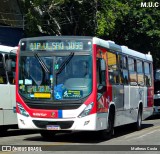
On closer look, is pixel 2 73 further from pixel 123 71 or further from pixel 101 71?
pixel 123 71

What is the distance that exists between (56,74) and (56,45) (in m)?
0.93

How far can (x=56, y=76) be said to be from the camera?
45.7 feet

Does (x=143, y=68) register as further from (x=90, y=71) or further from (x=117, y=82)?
(x=90, y=71)

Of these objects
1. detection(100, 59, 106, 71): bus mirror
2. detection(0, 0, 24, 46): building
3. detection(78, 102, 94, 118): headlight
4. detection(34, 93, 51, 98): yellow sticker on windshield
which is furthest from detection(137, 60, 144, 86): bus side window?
detection(0, 0, 24, 46): building

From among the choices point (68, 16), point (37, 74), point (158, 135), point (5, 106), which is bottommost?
point (158, 135)

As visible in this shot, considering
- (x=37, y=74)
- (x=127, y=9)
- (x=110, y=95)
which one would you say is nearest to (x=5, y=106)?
(x=37, y=74)

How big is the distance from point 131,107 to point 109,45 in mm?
3499

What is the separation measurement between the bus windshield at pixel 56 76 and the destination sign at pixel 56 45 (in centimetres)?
17

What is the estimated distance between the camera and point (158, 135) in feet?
55.5

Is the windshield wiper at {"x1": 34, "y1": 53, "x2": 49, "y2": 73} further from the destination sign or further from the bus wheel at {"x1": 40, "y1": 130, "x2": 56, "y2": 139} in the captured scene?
the bus wheel at {"x1": 40, "y1": 130, "x2": 56, "y2": 139}

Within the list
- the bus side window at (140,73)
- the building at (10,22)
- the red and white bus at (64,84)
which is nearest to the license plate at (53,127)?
the red and white bus at (64,84)

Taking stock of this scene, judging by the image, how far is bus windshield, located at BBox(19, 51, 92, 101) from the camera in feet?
45.1

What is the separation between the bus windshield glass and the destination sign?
30 mm

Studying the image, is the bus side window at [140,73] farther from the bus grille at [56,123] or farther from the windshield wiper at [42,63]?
the bus grille at [56,123]
